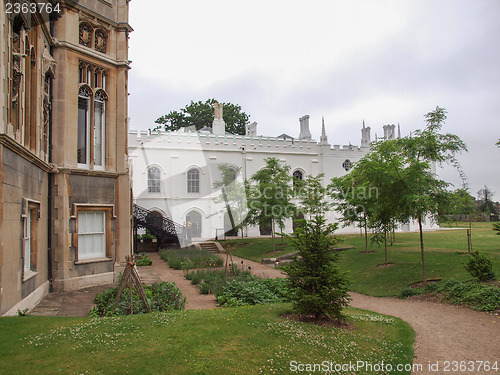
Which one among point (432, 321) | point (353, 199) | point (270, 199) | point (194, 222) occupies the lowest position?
point (432, 321)

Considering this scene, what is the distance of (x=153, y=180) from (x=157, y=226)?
5.86m

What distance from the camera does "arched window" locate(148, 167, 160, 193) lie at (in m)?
32.4

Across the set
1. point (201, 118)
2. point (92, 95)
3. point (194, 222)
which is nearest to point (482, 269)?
point (92, 95)

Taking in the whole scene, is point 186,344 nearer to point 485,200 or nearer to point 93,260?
point 93,260

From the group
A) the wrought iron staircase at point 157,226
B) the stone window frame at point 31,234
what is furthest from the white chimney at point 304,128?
the stone window frame at point 31,234

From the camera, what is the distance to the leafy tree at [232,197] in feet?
96.1

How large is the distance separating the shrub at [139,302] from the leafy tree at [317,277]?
3373mm

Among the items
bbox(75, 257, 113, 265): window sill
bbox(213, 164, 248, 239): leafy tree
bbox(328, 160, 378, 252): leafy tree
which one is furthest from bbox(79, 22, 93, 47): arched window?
bbox(213, 164, 248, 239): leafy tree

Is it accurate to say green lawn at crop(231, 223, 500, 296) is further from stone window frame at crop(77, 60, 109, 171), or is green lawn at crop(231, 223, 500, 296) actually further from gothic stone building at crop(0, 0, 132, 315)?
stone window frame at crop(77, 60, 109, 171)

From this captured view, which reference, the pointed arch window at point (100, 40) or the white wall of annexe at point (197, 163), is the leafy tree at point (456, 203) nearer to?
the pointed arch window at point (100, 40)

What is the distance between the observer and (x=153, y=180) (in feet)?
107

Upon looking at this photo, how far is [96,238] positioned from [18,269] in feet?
16.1

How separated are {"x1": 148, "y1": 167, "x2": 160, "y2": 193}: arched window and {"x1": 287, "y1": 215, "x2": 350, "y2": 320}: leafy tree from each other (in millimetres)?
25231

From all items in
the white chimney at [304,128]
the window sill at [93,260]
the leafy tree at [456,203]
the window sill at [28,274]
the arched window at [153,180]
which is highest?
the white chimney at [304,128]
